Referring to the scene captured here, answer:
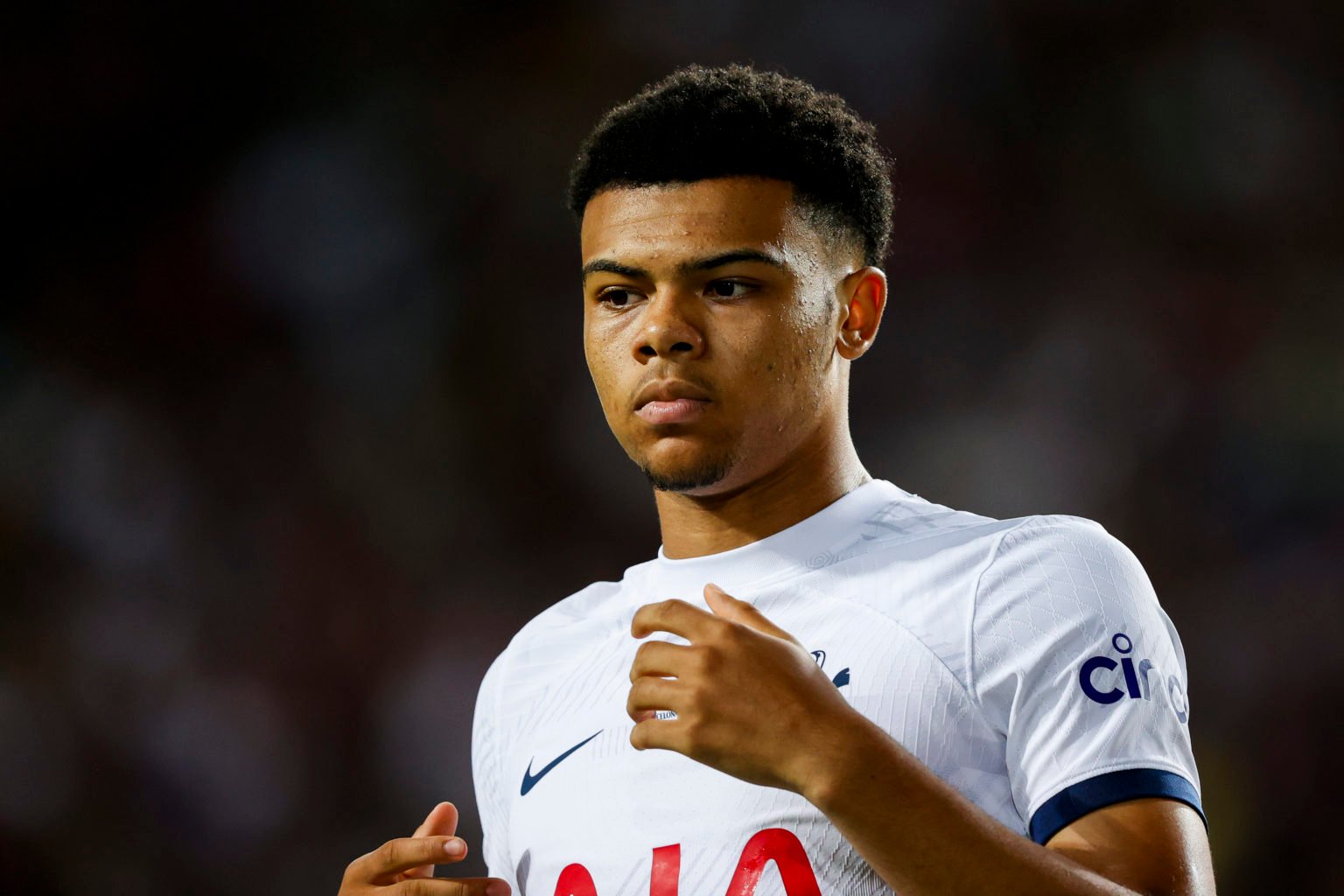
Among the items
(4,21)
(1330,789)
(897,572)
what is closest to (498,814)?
(897,572)

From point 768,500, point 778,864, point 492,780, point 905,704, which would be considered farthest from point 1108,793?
point 492,780

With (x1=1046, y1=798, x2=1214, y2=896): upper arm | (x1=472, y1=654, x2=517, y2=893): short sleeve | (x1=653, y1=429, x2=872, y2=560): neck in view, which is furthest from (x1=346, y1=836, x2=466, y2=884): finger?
(x1=1046, y1=798, x2=1214, y2=896): upper arm

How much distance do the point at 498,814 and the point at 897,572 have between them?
77 centimetres

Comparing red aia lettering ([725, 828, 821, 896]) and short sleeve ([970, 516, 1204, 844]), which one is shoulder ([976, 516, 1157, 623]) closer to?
short sleeve ([970, 516, 1204, 844])

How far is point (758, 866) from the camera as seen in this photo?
160 cm

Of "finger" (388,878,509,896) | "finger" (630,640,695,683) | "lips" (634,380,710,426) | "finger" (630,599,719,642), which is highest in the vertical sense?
"lips" (634,380,710,426)

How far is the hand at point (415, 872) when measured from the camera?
1799 millimetres

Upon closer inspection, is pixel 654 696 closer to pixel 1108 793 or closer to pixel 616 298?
pixel 1108 793

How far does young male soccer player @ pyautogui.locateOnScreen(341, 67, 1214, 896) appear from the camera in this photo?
52.7 inches

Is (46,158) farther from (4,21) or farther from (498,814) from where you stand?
(498,814)

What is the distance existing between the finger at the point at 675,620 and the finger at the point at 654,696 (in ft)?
0.16

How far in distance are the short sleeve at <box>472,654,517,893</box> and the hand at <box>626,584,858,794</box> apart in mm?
792

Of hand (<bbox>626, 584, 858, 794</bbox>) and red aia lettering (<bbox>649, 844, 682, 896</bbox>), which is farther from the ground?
hand (<bbox>626, 584, 858, 794</bbox>)

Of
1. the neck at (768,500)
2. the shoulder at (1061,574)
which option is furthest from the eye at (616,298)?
the shoulder at (1061,574)
